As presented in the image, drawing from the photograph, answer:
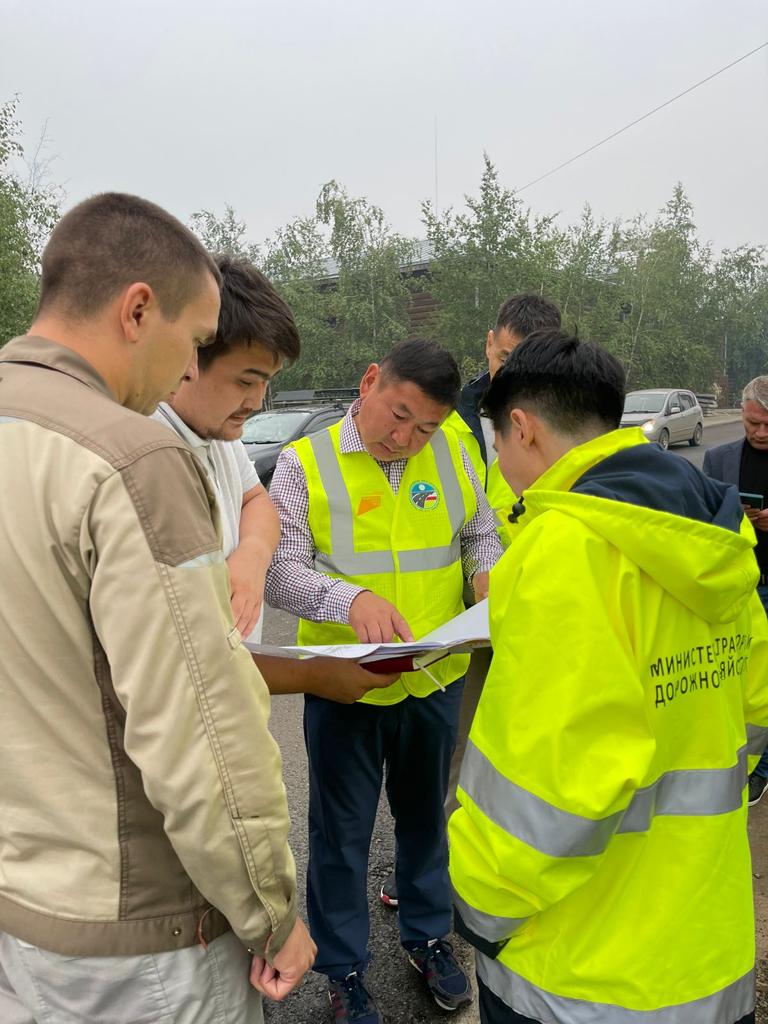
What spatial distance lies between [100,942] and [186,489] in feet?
2.22

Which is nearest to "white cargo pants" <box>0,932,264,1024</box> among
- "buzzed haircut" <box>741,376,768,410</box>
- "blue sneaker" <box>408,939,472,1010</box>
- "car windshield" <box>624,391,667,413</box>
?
"blue sneaker" <box>408,939,472,1010</box>

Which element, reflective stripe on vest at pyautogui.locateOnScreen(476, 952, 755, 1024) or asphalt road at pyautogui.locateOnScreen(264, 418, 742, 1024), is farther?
asphalt road at pyautogui.locateOnScreen(264, 418, 742, 1024)

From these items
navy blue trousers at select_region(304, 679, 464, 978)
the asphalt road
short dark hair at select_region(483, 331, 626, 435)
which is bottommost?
the asphalt road

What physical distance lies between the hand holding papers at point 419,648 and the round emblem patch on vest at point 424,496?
56 cm

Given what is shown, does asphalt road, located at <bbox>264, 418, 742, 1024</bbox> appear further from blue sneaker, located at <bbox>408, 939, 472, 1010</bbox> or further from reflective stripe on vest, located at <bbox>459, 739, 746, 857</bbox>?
reflective stripe on vest, located at <bbox>459, 739, 746, 857</bbox>

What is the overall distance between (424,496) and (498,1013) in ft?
4.40

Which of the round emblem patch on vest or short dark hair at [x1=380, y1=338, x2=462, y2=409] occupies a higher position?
short dark hair at [x1=380, y1=338, x2=462, y2=409]

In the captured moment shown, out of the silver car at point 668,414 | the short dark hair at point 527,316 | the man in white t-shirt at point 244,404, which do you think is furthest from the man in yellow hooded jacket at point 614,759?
the silver car at point 668,414

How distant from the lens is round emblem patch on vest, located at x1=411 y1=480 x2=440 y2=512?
90.5 inches

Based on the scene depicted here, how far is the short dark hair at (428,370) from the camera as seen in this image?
7.29ft

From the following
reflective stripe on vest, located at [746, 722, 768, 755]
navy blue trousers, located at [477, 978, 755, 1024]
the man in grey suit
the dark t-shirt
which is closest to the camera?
navy blue trousers, located at [477, 978, 755, 1024]

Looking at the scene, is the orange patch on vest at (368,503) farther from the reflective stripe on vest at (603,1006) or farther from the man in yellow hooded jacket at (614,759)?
the reflective stripe on vest at (603,1006)

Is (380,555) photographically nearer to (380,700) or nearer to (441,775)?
(380,700)

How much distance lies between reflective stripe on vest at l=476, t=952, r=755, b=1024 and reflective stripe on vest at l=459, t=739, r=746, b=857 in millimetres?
308
